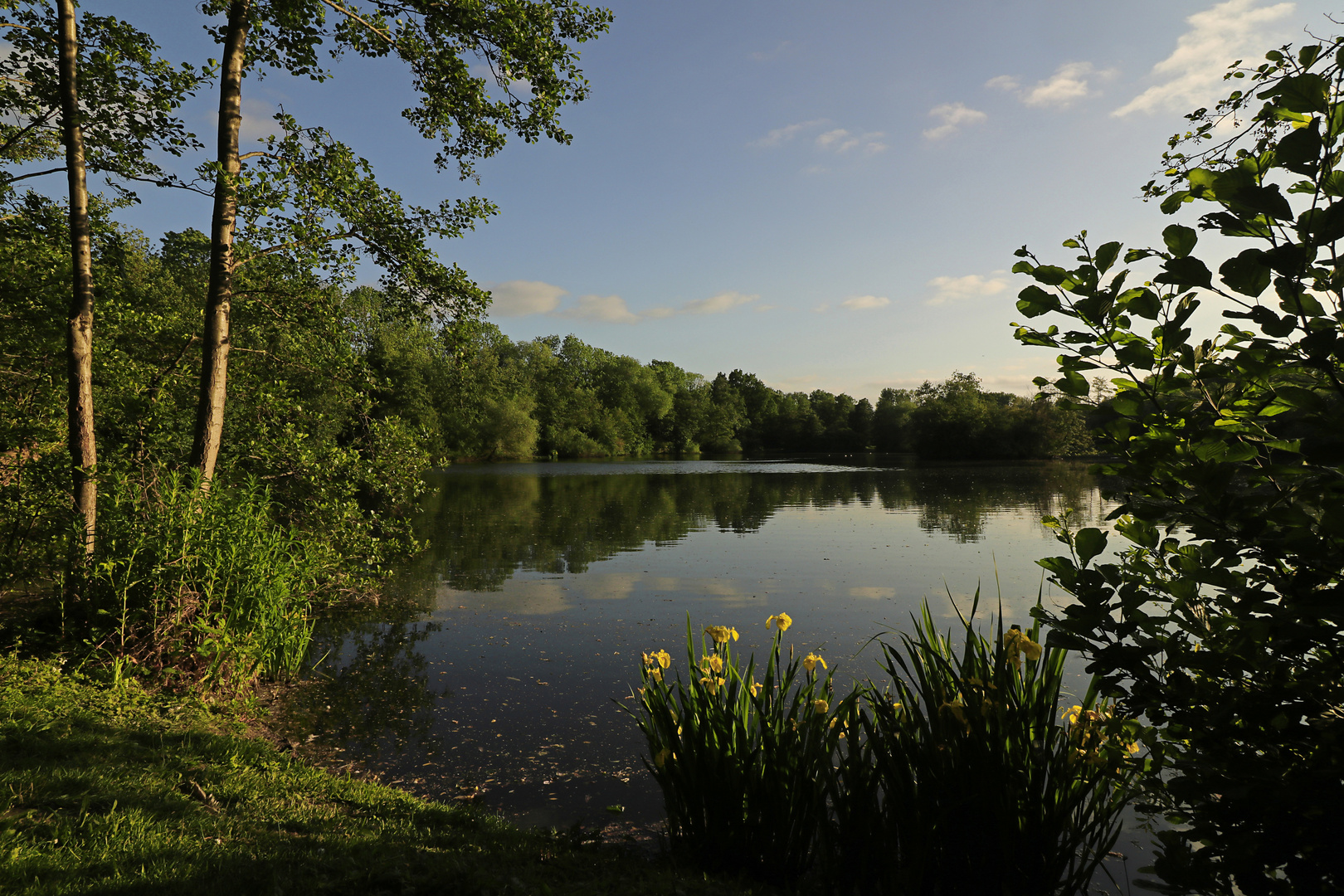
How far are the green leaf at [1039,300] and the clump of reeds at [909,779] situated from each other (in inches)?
57.5

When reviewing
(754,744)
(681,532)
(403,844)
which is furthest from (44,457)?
(681,532)

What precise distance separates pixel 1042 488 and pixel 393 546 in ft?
101

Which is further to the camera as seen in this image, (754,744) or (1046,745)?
(754,744)

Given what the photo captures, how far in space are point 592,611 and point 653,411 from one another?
82.4 metres

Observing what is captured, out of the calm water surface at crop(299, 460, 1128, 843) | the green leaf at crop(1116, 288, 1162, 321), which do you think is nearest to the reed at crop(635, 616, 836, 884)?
the calm water surface at crop(299, 460, 1128, 843)

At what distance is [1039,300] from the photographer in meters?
1.84

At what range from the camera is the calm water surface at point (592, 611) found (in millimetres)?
5621

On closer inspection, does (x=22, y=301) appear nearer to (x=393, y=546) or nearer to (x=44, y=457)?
(x=44, y=457)

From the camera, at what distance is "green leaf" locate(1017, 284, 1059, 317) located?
1833 mm

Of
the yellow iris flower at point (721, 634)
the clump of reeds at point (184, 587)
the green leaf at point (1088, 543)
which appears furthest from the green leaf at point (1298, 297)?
the clump of reeds at point (184, 587)

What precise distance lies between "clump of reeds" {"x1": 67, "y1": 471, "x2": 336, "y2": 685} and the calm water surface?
0.98 metres

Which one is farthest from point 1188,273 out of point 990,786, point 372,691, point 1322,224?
point 372,691

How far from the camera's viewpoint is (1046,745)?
121 inches

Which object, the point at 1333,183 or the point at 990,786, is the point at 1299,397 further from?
the point at 990,786
